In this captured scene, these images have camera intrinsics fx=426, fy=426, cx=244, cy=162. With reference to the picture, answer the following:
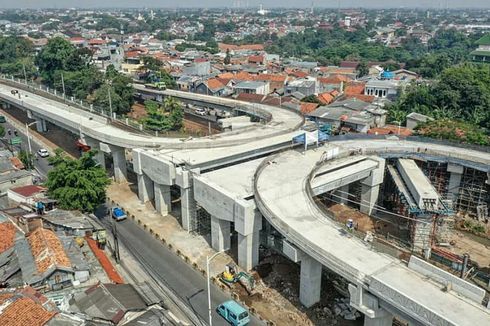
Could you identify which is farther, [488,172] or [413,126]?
[413,126]

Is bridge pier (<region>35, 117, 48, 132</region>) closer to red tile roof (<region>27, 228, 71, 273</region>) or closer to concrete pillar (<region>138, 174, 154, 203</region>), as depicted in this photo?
concrete pillar (<region>138, 174, 154, 203</region>)

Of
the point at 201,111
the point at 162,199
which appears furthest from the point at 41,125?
the point at 162,199

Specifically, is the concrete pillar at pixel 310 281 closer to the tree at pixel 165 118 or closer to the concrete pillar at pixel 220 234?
the concrete pillar at pixel 220 234

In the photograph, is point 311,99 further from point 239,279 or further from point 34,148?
point 239,279

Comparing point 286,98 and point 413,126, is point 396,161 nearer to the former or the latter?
point 413,126

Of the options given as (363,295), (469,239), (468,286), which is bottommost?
(469,239)

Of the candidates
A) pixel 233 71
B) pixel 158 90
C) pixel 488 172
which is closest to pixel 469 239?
pixel 488 172
